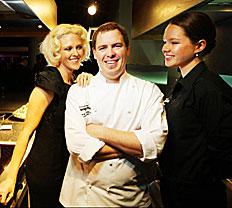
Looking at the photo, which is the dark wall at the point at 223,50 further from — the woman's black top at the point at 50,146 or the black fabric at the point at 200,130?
the woman's black top at the point at 50,146

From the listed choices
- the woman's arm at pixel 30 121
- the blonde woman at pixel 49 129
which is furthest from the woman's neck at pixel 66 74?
the woman's arm at pixel 30 121

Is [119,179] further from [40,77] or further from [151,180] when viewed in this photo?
[40,77]

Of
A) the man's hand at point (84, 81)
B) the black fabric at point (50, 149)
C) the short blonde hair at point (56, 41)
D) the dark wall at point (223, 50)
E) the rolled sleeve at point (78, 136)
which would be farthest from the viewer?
the dark wall at point (223, 50)

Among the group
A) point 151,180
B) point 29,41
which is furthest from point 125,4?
point 151,180

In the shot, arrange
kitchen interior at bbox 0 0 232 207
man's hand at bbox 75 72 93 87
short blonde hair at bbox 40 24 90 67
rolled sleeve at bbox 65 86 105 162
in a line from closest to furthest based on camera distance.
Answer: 1. rolled sleeve at bbox 65 86 105 162
2. man's hand at bbox 75 72 93 87
3. short blonde hair at bbox 40 24 90 67
4. kitchen interior at bbox 0 0 232 207

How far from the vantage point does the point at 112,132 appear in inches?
38.6

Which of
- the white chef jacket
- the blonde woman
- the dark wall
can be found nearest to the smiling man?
the white chef jacket

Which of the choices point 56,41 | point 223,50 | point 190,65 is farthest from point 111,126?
point 223,50

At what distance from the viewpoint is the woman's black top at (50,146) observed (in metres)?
1.35

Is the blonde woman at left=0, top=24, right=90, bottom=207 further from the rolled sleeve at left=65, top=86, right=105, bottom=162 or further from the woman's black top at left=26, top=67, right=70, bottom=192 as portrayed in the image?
the rolled sleeve at left=65, top=86, right=105, bottom=162

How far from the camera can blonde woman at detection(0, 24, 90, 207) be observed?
4.28 ft

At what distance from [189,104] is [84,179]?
1.79 feet

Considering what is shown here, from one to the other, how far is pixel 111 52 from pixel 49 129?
1.81ft

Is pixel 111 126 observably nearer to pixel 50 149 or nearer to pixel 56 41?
pixel 50 149
